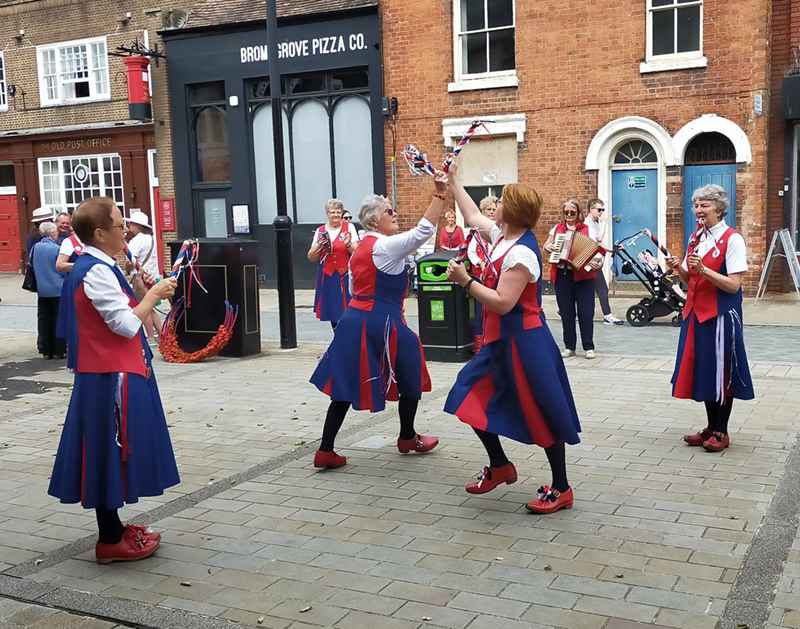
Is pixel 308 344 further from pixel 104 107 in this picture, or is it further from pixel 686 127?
pixel 104 107

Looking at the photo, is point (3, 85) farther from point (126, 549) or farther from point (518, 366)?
point (518, 366)

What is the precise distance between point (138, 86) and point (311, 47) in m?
4.93

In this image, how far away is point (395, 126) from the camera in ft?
61.3

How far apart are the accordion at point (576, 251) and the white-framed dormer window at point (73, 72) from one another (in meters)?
16.8

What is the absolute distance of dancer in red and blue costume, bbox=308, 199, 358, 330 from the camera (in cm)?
1084

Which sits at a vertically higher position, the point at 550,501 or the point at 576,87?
the point at 576,87

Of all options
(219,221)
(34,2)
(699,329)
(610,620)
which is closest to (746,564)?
(610,620)

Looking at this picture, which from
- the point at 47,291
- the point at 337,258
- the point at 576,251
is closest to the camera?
the point at 576,251

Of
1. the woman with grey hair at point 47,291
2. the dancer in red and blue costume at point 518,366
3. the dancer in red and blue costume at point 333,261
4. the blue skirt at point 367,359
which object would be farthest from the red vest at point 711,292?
the woman with grey hair at point 47,291

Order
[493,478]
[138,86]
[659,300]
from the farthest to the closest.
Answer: [138,86] → [659,300] → [493,478]

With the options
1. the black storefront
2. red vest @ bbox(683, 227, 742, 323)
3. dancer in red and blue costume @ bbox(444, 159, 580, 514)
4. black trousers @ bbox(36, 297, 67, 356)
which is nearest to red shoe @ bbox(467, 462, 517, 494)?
dancer in red and blue costume @ bbox(444, 159, 580, 514)

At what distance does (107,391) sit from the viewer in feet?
14.6

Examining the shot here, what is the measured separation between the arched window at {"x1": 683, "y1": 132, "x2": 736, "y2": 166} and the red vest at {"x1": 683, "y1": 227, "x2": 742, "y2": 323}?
10250 mm

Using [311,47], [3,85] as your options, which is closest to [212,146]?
[311,47]
